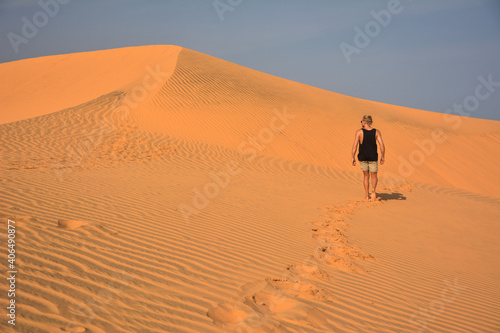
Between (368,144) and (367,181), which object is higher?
(368,144)

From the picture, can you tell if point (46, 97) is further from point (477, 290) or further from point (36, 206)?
point (477, 290)

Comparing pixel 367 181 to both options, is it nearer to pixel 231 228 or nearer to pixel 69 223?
pixel 231 228

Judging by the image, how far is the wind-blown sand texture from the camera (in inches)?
117

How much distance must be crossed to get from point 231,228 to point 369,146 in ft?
13.6

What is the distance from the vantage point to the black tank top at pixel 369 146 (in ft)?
26.0

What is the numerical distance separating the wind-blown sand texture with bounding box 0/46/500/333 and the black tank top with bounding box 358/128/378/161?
3.47 ft

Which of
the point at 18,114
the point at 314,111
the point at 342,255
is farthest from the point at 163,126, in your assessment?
the point at 342,255

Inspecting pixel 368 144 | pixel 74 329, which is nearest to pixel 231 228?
pixel 74 329

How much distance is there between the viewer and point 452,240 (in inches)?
241

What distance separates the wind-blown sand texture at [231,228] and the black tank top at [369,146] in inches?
41.6

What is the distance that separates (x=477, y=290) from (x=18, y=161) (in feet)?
32.0

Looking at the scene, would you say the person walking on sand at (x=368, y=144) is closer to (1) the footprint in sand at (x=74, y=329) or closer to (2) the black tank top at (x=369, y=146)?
(2) the black tank top at (x=369, y=146)

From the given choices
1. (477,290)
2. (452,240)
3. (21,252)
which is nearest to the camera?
(21,252)

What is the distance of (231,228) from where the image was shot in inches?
210
